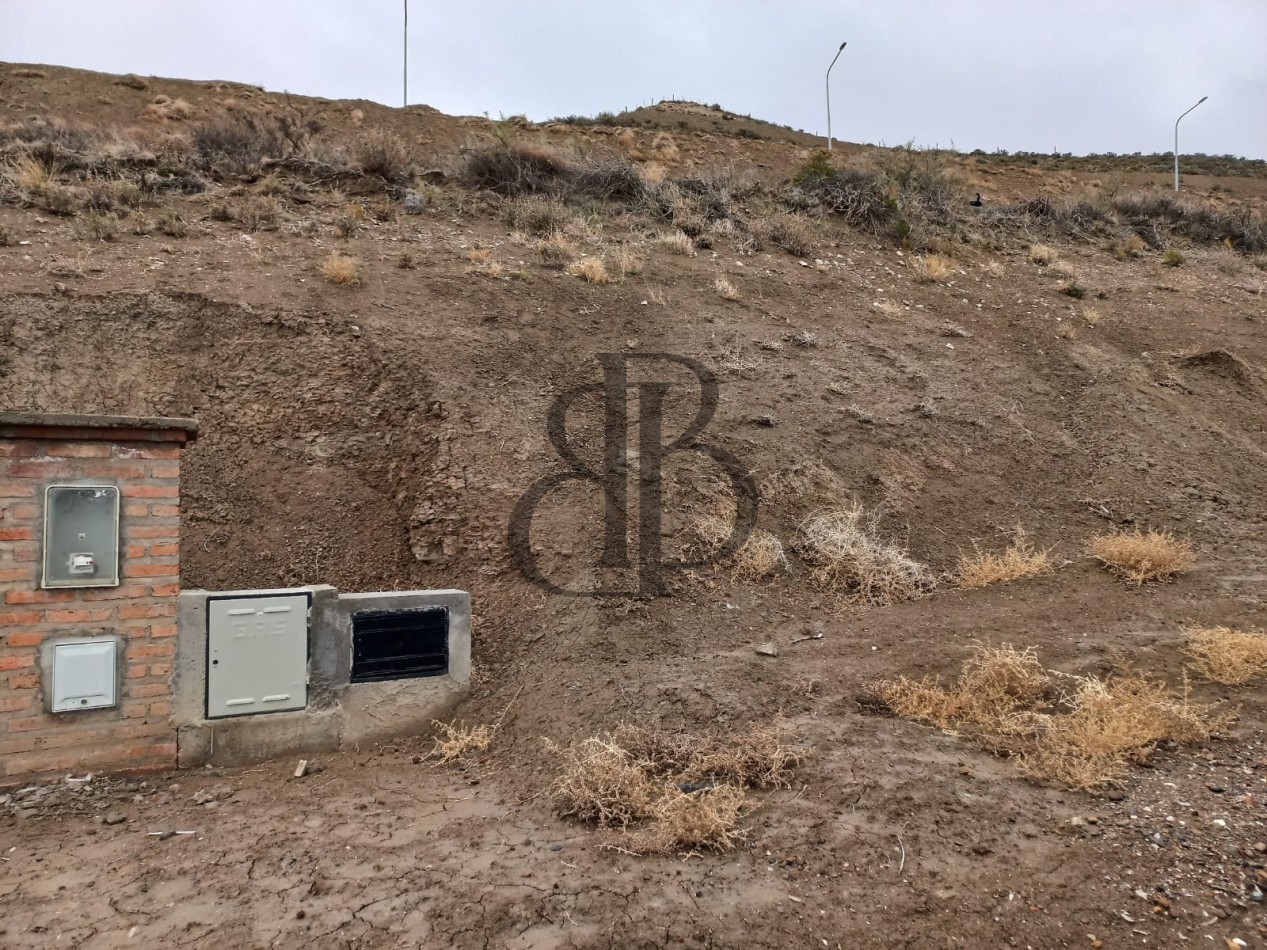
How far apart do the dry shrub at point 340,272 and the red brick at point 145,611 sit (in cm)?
625

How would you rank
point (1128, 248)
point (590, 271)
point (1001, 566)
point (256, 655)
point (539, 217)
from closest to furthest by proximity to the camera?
point (256, 655)
point (1001, 566)
point (590, 271)
point (539, 217)
point (1128, 248)

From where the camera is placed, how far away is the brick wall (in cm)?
478

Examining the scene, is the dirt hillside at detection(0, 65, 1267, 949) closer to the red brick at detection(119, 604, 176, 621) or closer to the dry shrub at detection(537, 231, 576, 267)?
the dry shrub at detection(537, 231, 576, 267)

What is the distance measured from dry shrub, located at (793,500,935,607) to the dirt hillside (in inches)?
3.4

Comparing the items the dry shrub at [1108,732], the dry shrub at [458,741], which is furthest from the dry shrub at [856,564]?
the dry shrub at [458,741]

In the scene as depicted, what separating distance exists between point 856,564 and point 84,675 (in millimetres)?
6236

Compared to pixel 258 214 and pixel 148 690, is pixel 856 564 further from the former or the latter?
pixel 258 214

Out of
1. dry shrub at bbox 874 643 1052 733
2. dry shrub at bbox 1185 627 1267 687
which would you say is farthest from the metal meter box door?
dry shrub at bbox 1185 627 1267 687

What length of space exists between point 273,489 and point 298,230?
16.9 feet

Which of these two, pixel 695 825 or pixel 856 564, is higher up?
pixel 856 564

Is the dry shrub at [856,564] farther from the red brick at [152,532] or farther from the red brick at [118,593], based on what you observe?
the red brick at [118,593]

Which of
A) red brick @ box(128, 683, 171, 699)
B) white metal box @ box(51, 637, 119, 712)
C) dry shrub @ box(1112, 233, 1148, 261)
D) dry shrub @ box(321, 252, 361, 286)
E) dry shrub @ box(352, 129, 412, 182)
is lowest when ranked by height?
red brick @ box(128, 683, 171, 699)

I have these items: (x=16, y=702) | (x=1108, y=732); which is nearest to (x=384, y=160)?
(x=16, y=702)

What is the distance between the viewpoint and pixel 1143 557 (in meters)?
8.20
